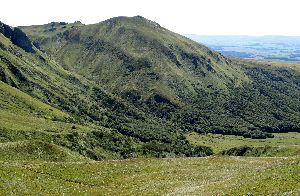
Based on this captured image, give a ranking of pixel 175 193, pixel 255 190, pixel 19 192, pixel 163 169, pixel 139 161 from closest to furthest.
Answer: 1. pixel 255 190
2. pixel 19 192
3. pixel 175 193
4. pixel 163 169
5. pixel 139 161

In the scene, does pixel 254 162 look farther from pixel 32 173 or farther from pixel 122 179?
pixel 32 173

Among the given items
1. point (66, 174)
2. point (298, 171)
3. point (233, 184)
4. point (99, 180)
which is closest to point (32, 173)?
point (66, 174)

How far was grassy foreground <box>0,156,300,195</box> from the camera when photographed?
49.5 metres

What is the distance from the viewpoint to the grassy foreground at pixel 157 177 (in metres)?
49.5

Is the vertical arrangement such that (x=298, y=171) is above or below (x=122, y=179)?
above

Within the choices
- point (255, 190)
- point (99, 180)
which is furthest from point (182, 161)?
point (255, 190)

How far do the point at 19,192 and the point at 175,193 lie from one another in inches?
775

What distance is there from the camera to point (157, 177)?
6425cm

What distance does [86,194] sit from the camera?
54969 millimetres

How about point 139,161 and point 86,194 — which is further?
point 139,161

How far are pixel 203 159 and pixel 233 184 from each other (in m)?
24.8

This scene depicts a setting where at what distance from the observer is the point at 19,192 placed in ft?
163

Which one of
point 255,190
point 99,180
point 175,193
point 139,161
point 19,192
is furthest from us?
point 139,161

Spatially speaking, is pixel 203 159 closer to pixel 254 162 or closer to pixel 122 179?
pixel 254 162
